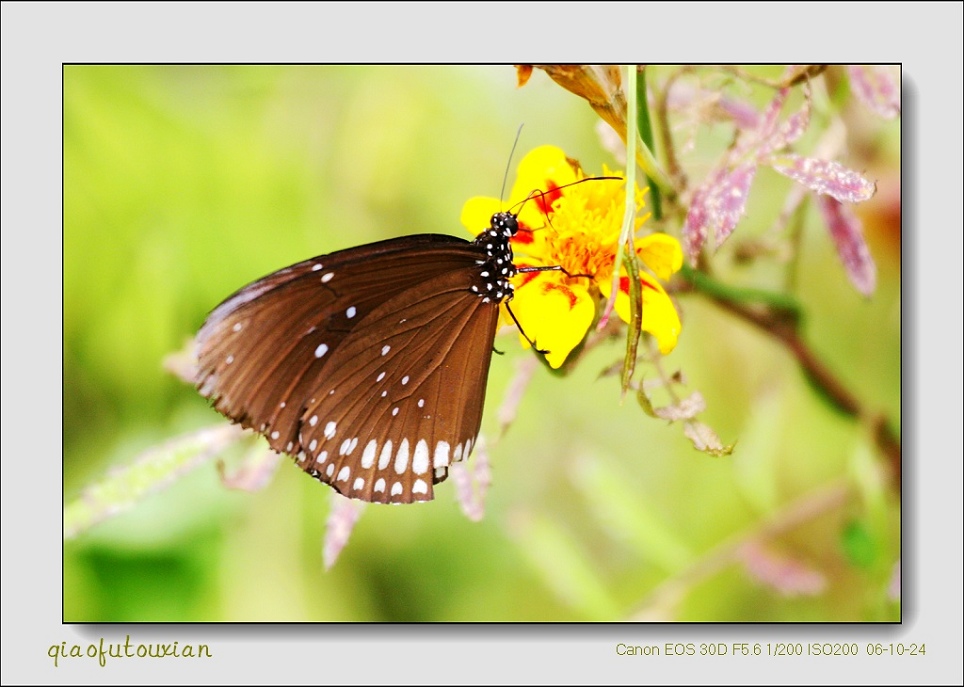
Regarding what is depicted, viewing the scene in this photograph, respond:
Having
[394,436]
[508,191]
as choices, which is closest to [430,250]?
[394,436]

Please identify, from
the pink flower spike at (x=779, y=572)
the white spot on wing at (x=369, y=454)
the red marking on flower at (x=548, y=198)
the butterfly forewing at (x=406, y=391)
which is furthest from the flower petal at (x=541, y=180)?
the pink flower spike at (x=779, y=572)

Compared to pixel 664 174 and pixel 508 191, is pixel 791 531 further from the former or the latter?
pixel 664 174

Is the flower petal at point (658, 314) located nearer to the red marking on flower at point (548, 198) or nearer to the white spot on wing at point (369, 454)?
the red marking on flower at point (548, 198)

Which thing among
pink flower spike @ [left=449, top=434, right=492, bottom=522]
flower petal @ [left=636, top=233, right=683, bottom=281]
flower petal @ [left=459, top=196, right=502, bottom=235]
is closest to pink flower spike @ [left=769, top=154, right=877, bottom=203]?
flower petal @ [left=636, top=233, right=683, bottom=281]

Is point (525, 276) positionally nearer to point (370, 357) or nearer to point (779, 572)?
point (370, 357)

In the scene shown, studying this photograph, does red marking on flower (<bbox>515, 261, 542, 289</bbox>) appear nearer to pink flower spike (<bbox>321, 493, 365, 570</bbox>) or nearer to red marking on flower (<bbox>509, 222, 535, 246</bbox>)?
red marking on flower (<bbox>509, 222, 535, 246</bbox>)
